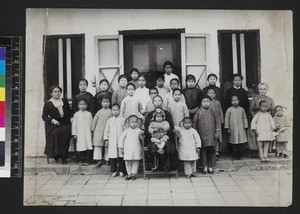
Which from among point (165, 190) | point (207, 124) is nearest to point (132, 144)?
point (165, 190)

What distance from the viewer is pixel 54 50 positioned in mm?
2545

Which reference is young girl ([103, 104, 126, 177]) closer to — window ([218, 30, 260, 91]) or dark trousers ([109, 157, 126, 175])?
dark trousers ([109, 157, 126, 175])

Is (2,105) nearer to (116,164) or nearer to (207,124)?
(116,164)

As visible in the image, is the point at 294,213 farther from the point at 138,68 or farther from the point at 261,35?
the point at 138,68

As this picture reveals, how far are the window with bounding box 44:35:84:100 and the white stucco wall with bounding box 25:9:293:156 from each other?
0.11 feet

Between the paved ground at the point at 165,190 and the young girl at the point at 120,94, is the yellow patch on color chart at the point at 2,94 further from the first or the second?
the young girl at the point at 120,94

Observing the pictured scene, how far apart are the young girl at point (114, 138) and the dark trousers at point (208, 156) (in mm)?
466

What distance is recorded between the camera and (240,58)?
101 inches

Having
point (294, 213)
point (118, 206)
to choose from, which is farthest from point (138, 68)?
point (294, 213)

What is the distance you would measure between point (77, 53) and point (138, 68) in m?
0.36

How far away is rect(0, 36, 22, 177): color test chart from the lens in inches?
98.7

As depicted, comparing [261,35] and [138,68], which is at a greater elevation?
[261,35]

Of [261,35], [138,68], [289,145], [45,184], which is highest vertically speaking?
[261,35]

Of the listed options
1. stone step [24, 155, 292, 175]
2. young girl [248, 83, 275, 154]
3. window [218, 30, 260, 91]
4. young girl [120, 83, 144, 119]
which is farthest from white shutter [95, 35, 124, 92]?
young girl [248, 83, 275, 154]
